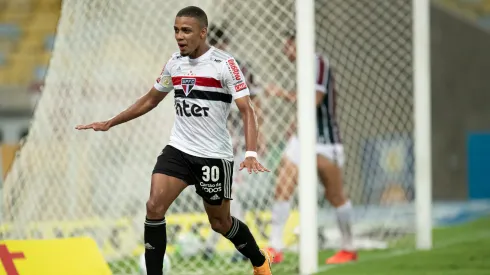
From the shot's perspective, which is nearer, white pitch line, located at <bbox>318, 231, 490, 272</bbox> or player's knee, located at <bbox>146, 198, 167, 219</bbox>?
player's knee, located at <bbox>146, 198, 167, 219</bbox>

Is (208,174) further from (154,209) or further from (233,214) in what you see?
(233,214)

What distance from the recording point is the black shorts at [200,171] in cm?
602

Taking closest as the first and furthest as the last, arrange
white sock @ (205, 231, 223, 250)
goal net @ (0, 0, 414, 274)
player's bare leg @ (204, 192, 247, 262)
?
goal net @ (0, 0, 414, 274), player's bare leg @ (204, 192, 247, 262), white sock @ (205, 231, 223, 250)

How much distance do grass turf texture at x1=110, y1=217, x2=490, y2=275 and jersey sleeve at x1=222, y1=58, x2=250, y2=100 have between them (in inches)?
89.7

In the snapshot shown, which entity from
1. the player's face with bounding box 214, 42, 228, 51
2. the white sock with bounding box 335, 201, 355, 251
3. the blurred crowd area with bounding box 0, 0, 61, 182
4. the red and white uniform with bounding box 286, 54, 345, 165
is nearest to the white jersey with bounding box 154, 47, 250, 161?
the player's face with bounding box 214, 42, 228, 51

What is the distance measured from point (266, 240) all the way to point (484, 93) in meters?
9.63

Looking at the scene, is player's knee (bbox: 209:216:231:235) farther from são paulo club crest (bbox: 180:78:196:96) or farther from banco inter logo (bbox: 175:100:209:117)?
são paulo club crest (bbox: 180:78:196:96)

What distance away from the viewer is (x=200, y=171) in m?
6.04

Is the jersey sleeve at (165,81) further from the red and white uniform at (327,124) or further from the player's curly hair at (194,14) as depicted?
the red and white uniform at (327,124)

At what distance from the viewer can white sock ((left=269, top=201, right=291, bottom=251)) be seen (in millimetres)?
8742

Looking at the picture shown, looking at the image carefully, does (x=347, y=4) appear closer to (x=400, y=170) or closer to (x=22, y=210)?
(x=400, y=170)

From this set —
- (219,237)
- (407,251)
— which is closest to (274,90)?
(219,237)

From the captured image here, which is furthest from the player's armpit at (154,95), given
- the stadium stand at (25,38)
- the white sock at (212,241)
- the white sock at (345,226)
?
the stadium stand at (25,38)

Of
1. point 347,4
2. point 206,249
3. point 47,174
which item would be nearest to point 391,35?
point 347,4
